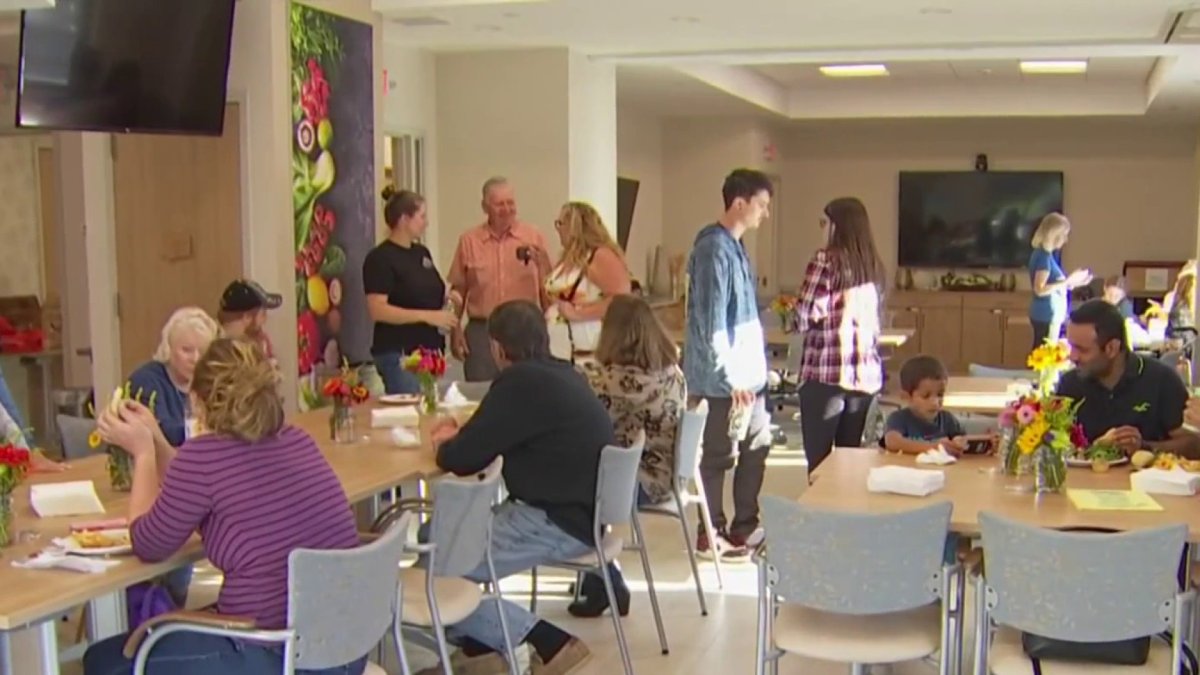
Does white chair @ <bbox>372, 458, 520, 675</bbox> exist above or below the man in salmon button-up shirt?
below

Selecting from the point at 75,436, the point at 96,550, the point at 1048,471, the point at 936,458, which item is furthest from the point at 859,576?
the point at 75,436

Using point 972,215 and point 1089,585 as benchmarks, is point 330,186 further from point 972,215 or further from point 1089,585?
point 972,215

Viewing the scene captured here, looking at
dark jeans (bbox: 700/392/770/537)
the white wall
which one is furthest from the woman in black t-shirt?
the white wall

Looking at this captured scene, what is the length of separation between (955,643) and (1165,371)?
1.35 meters

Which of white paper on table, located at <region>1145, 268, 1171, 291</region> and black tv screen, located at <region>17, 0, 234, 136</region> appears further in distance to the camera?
white paper on table, located at <region>1145, 268, 1171, 291</region>

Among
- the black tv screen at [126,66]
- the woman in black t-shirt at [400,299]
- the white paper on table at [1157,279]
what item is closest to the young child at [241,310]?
the black tv screen at [126,66]

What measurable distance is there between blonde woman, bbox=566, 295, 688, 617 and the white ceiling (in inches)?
101

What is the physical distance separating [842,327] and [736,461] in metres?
0.86

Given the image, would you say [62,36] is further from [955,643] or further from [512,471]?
[955,643]

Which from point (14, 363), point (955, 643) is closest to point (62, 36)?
point (955, 643)

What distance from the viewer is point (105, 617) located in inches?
141

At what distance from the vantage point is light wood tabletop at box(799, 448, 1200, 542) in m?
3.22

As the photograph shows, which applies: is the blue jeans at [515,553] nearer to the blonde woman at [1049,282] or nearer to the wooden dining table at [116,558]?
the wooden dining table at [116,558]

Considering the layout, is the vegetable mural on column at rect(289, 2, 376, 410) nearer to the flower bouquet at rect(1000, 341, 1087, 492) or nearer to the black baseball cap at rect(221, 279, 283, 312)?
the black baseball cap at rect(221, 279, 283, 312)
